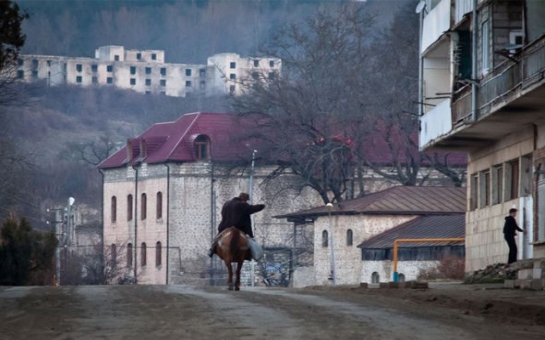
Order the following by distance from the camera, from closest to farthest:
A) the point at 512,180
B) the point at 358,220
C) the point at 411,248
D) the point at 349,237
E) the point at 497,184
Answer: the point at 512,180 < the point at 497,184 < the point at 411,248 < the point at 358,220 < the point at 349,237

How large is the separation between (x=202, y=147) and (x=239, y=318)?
95.7m

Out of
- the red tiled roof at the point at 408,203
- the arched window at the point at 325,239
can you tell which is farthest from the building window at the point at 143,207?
the arched window at the point at 325,239

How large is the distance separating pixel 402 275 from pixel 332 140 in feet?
70.5

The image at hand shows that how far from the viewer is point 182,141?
120m

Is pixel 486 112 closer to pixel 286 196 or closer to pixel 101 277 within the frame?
pixel 101 277

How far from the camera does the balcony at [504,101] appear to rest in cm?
3531

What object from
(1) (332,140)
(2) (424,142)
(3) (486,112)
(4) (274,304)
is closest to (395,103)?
(1) (332,140)

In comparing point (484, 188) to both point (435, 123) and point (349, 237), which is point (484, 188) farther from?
point (349, 237)

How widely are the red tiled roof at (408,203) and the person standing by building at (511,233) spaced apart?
47.2 m

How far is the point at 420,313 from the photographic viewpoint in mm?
24266

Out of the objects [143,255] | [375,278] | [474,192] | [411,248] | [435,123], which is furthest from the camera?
[143,255]

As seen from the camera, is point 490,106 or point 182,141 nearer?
point 490,106

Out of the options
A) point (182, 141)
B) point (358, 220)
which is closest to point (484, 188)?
point (358, 220)

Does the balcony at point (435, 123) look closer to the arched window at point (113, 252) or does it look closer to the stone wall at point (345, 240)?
the stone wall at point (345, 240)
